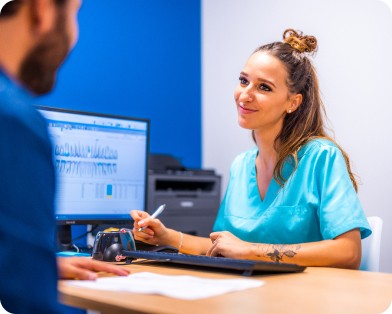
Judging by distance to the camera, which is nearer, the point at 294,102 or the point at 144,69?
the point at 294,102

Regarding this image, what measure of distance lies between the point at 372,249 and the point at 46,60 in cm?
118

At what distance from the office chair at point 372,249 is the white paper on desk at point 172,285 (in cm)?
64

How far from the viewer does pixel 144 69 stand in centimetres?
296

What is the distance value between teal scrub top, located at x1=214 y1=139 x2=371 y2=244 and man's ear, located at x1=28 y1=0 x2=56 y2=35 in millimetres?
1089

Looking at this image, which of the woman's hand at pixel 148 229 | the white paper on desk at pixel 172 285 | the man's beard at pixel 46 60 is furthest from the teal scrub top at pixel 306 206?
the man's beard at pixel 46 60

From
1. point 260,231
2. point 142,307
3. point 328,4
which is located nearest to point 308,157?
point 260,231

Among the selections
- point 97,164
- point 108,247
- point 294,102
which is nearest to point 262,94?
point 294,102

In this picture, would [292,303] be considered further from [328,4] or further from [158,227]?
[328,4]

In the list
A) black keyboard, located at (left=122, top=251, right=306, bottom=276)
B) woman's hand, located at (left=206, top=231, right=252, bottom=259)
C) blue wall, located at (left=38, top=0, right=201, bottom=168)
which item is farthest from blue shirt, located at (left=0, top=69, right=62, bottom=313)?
blue wall, located at (left=38, top=0, right=201, bottom=168)

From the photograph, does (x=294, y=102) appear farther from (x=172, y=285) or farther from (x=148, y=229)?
(x=172, y=285)

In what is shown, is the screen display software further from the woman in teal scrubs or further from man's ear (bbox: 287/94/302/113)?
man's ear (bbox: 287/94/302/113)

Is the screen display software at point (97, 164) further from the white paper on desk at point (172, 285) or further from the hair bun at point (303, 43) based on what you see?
the white paper on desk at point (172, 285)

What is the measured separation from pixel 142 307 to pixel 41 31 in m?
0.37

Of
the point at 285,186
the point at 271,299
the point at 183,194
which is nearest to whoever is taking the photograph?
the point at 271,299
